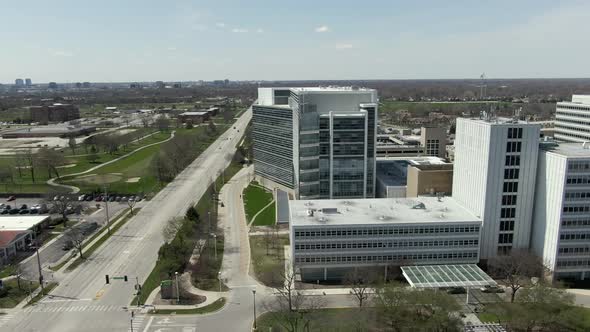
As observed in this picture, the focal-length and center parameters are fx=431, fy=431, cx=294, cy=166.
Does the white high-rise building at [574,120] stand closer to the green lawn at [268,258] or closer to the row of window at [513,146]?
the row of window at [513,146]

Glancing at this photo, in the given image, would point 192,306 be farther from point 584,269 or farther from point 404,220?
point 584,269

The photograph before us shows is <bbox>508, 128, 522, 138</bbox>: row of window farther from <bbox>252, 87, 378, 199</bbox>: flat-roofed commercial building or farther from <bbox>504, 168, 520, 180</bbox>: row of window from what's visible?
<bbox>252, 87, 378, 199</bbox>: flat-roofed commercial building

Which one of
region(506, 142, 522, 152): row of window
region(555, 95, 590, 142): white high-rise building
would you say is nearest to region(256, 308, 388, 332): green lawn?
region(506, 142, 522, 152): row of window

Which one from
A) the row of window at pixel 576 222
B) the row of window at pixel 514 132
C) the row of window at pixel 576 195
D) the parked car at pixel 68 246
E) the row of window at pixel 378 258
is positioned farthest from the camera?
the parked car at pixel 68 246

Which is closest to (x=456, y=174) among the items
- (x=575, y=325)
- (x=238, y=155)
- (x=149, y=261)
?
(x=575, y=325)

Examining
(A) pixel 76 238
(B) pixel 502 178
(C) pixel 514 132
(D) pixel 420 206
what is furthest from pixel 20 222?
(C) pixel 514 132

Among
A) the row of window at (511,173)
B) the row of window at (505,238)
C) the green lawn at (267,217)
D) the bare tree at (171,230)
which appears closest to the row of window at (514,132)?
the row of window at (511,173)

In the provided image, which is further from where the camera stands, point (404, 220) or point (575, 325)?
point (404, 220)
